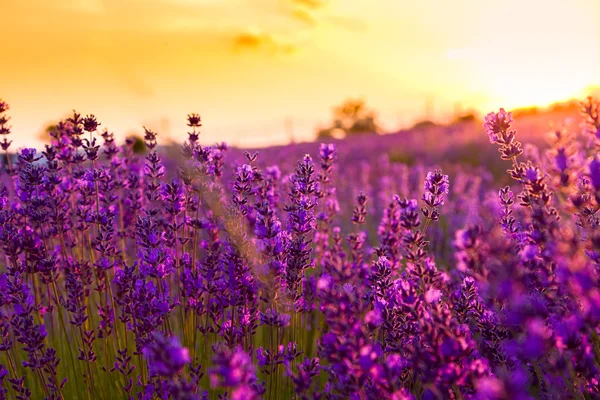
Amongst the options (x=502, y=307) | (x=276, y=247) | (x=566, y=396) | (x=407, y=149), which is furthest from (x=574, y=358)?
(x=407, y=149)

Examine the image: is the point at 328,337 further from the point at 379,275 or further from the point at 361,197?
the point at 361,197

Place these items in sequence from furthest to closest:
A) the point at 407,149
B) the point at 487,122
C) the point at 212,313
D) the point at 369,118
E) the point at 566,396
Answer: the point at 369,118
the point at 407,149
the point at 212,313
the point at 487,122
the point at 566,396

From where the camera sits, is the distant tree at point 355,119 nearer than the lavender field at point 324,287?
No

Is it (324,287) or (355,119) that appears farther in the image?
(355,119)

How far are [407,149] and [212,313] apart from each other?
17478 mm

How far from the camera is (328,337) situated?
1.96 meters

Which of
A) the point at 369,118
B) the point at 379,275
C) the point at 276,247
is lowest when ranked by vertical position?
the point at 379,275

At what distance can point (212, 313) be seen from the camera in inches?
109

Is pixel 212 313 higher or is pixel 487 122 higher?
pixel 487 122

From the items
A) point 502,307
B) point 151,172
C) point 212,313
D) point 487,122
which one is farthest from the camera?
point 151,172

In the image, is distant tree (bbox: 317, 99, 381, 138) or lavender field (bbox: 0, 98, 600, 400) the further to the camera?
distant tree (bbox: 317, 99, 381, 138)

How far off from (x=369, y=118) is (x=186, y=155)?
59671mm

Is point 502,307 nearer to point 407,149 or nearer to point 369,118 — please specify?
point 407,149

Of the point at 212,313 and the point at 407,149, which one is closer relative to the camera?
the point at 212,313
